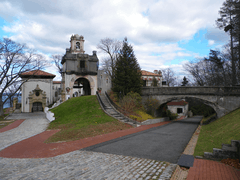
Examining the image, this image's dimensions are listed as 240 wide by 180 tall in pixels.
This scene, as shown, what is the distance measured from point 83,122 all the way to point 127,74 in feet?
38.0

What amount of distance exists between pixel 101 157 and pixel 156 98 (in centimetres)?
2131

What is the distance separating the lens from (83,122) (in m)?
17.4

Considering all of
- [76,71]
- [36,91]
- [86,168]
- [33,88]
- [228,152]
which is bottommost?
[86,168]

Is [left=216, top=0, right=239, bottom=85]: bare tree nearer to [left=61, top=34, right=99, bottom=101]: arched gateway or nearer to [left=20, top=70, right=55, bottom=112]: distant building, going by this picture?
[left=61, top=34, right=99, bottom=101]: arched gateway

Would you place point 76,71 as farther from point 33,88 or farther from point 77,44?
point 33,88

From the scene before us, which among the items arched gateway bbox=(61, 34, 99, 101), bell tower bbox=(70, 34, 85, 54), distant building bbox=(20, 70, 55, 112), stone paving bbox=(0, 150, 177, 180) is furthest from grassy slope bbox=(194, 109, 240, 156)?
distant building bbox=(20, 70, 55, 112)

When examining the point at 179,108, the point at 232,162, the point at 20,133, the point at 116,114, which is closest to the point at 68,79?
the point at 116,114

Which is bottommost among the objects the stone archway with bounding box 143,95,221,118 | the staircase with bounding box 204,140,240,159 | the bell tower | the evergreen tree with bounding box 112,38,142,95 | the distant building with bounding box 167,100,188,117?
the distant building with bounding box 167,100,188,117

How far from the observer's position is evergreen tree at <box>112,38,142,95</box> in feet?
Result: 83.9

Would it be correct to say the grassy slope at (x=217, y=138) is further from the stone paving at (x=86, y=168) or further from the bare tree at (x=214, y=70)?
the bare tree at (x=214, y=70)

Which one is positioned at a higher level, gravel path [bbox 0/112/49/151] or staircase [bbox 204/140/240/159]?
staircase [bbox 204/140/240/159]

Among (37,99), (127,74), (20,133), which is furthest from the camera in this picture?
(37,99)

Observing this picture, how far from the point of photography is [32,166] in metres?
6.75

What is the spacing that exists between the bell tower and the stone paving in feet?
104
